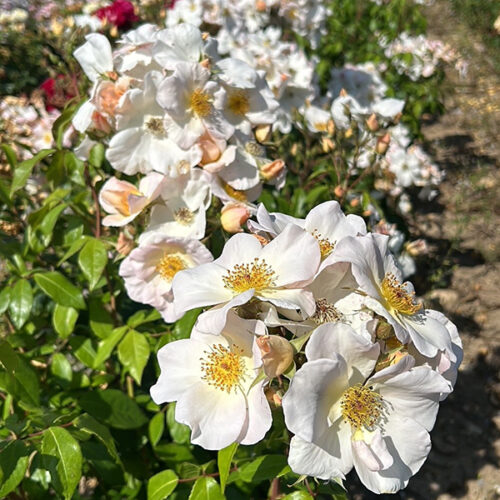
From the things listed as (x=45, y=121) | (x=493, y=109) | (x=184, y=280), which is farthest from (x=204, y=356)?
(x=493, y=109)

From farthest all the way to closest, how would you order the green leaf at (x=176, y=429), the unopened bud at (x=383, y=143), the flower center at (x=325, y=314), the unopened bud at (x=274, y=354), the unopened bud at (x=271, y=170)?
the unopened bud at (x=383, y=143), the green leaf at (x=176, y=429), the unopened bud at (x=271, y=170), the flower center at (x=325, y=314), the unopened bud at (x=274, y=354)

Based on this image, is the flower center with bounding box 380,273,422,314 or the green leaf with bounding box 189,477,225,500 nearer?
the flower center with bounding box 380,273,422,314

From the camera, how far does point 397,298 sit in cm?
105

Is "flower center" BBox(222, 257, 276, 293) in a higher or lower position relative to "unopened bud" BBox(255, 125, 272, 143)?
higher

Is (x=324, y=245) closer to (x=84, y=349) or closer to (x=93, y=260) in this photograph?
(x=93, y=260)

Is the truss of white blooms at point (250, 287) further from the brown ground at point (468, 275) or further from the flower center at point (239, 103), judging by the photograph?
the brown ground at point (468, 275)

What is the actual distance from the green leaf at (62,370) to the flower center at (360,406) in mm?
993

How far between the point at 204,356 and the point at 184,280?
152 millimetres

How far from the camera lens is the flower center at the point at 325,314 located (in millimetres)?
999

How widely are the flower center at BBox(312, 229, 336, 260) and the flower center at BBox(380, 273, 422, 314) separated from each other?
0.40 feet

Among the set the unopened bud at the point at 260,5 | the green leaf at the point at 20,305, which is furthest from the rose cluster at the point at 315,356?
the unopened bud at the point at 260,5

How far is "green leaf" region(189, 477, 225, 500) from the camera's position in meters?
1.24

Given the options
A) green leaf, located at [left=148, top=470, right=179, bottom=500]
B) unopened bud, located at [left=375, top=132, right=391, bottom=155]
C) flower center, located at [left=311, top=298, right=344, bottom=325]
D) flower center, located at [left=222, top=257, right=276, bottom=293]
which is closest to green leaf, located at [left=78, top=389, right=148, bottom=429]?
green leaf, located at [left=148, top=470, right=179, bottom=500]

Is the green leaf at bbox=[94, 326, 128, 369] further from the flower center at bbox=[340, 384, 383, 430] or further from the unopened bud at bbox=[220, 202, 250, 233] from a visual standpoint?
the flower center at bbox=[340, 384, 383, 430]
